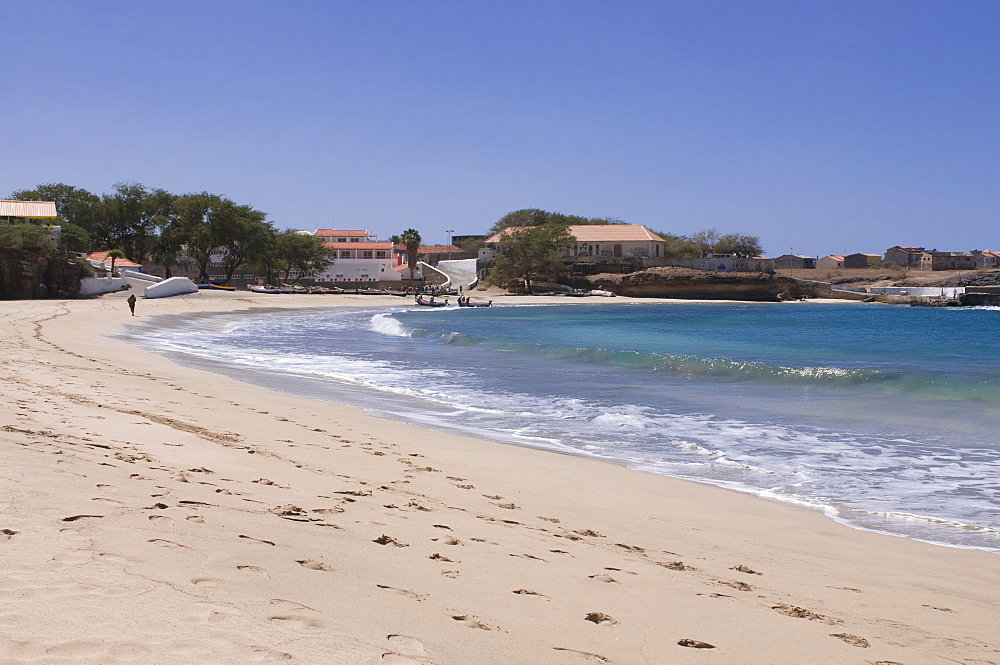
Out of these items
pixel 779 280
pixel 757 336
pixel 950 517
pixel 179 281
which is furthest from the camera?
pixel 779 280

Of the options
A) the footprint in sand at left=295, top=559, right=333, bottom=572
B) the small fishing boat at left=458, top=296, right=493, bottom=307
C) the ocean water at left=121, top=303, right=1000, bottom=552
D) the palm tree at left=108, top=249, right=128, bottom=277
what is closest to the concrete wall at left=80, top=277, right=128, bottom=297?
the palm tree at left=108, top=249, right=128, bottom=277

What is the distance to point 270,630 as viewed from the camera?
3506 mm

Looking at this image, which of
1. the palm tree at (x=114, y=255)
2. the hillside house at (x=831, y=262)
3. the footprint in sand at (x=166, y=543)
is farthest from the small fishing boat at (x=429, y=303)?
the hillside house at (x=831, y=262)

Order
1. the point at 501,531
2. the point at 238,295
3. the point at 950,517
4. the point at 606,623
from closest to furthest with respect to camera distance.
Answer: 1. the point at 606,623
2. the point at 501,531
3. the point at 950,517
4. the point at 238,295

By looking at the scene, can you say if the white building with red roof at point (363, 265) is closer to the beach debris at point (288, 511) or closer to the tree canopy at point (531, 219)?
the tree canopy at point (531, 219)

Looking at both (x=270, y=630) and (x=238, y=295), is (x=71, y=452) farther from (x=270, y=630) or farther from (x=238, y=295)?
(x=238, y=295)

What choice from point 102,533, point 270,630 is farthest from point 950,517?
point 102,533

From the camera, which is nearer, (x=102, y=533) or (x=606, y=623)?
(x=606, y=623)

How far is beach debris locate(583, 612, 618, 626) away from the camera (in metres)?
4.22

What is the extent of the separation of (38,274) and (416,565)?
5301cm

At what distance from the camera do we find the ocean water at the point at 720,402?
9.62m

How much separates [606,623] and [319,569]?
1.65 metres

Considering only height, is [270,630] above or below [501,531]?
above

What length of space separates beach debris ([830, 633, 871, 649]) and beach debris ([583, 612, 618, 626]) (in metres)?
1.30
